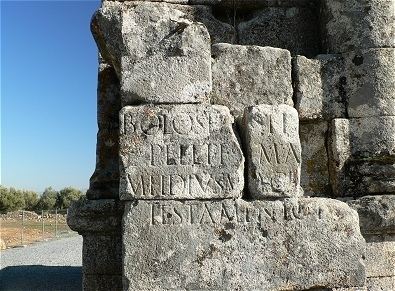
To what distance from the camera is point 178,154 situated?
3.51 meters

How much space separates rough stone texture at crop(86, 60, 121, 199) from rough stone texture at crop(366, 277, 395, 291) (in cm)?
250

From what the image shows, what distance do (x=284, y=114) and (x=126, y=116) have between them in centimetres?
117

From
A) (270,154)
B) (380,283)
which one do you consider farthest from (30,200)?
(270,154)

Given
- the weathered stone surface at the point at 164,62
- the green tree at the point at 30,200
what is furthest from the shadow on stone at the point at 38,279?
the green tree at the point at 30,200

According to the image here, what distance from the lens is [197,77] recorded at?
143 inches

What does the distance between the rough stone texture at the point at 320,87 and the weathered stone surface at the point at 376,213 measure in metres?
0.87

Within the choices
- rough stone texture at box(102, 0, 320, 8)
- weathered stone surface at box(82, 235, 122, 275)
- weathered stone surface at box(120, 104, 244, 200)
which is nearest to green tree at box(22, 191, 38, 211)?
weathered stone surface at box(82, 235, 122, 275)

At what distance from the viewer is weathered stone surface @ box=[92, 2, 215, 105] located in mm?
3602

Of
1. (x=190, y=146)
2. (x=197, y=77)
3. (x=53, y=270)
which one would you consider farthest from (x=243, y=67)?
(x=53, y=270)

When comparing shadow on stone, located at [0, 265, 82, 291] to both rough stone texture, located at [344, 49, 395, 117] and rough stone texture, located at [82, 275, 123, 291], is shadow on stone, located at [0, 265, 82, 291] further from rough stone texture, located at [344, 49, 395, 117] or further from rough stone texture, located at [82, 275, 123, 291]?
rough stone texture, located at [344, 49, 395, 117]

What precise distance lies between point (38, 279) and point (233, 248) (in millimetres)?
4341

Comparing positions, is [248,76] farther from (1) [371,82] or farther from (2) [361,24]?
(2) [361,24]

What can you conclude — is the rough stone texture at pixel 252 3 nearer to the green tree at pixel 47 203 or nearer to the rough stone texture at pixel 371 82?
the rough stone texture at pixel 371 82

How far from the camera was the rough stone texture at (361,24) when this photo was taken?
182 inches
